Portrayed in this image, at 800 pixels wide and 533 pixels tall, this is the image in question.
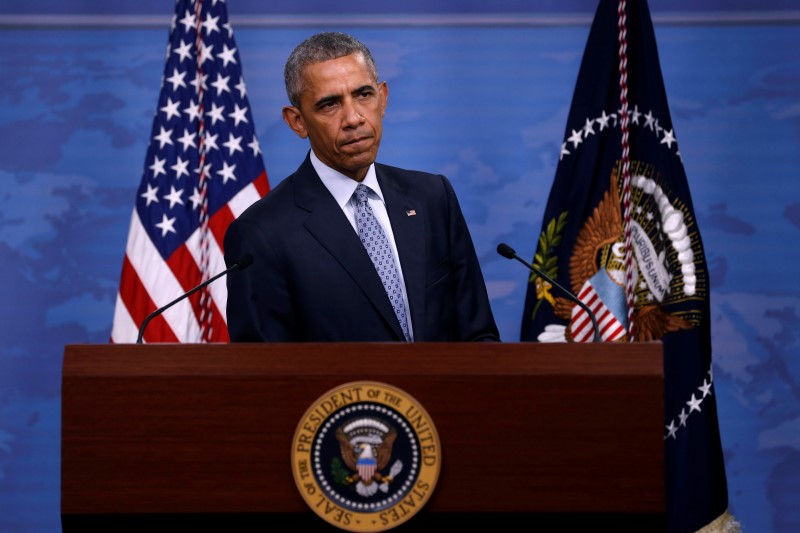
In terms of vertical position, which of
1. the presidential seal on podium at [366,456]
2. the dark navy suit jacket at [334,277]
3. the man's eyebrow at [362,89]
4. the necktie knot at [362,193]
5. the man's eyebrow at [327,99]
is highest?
the man's eyebrow at [362,89]

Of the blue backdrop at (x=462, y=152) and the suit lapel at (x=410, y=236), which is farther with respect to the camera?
the blue backdrop at (x=462, y=152)

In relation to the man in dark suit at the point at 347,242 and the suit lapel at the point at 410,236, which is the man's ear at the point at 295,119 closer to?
the man in dark suit at the point at 347,242

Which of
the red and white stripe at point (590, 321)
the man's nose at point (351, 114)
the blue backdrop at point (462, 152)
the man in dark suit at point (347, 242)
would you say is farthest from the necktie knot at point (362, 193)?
the blue backdrop at point (462, 152)

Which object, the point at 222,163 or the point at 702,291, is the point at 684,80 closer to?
the point at 702,291

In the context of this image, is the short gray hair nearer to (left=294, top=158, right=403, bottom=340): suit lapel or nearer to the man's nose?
the man's nose

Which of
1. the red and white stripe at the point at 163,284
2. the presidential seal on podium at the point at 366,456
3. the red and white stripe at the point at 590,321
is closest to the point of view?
the presidential seal on podium at the point at 366,456

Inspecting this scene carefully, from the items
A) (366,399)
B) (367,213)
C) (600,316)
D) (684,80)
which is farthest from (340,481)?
(684,80)

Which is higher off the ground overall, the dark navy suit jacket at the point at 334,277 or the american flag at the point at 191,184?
the american flag at the point at 191,184

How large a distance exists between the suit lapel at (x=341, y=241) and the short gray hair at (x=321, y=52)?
0.27 meters

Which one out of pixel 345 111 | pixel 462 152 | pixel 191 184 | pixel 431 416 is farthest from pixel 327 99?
pixel 462 152

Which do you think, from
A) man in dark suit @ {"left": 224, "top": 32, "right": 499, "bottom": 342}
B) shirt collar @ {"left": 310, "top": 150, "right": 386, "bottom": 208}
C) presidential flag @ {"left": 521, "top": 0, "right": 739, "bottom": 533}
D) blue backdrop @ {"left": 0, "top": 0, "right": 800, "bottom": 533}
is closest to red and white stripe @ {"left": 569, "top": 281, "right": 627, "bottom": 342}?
presidential flag @ {"left": 521, "top": 0, "right": 739, "bottom": 533}

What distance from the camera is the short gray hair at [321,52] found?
2.37 m

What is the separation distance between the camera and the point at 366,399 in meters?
1.67

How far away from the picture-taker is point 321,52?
2371 mm
